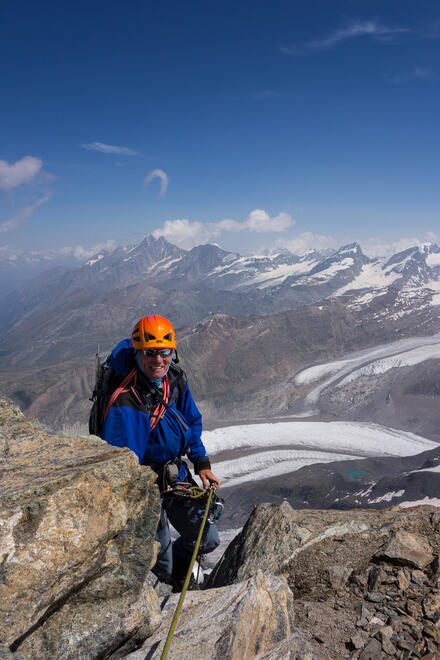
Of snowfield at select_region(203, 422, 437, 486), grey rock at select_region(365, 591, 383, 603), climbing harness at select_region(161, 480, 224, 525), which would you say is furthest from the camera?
snowfield at select_region(203, 422, 437, 486)

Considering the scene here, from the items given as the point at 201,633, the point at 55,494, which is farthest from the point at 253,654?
the point at 55,494

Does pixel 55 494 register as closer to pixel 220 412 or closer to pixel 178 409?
pixel 178 409

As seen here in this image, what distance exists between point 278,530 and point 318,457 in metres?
90.2

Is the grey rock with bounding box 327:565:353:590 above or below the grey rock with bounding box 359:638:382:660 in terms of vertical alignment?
below

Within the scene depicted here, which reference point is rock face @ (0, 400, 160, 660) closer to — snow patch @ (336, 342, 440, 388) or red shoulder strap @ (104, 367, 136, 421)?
red shoulder strap @ (104, 367, 136, 421)

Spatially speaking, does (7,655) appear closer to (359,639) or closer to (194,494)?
(194,494)

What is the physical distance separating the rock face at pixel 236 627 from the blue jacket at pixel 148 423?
6.98ft

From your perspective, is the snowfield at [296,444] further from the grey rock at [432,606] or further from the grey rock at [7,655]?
the grey rock at [7,655]

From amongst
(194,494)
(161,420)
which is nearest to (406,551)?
(194,494)

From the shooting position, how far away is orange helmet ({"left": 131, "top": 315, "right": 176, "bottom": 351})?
5.58 metres

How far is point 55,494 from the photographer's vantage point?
12.9ft

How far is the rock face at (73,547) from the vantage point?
3562 mm

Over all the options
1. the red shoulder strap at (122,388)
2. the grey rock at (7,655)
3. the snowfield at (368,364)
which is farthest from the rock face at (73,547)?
the snowfield at (368,364)

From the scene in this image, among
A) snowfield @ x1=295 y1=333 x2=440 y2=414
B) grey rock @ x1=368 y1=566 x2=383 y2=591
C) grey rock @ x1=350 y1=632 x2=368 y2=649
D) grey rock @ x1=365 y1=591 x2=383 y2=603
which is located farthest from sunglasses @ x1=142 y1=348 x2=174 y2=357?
snowfield @ x1=295 y1=333 x2=440 y2=414
